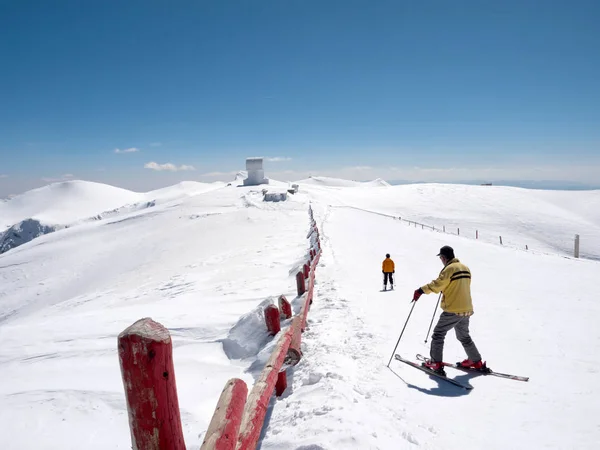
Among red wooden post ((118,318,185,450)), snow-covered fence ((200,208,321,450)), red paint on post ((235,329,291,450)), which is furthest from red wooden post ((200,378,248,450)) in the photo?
red wooden post ((118,318,185,450))

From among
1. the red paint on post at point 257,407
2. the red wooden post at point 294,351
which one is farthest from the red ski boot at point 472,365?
the red paint on post at point 257,407

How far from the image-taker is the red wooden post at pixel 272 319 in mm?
6168

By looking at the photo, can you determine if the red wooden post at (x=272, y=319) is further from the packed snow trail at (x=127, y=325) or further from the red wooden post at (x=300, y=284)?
the red wooden post at (x=300, y=284)

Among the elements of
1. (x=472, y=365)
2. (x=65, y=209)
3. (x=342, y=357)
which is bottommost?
(x=472, y=365)

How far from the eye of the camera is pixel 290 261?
54.8 feet

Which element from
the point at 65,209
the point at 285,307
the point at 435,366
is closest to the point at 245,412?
the point at 285,307

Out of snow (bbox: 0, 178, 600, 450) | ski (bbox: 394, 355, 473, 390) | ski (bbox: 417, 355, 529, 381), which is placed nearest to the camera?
snow (bbox: 0, 178, 600, 450)

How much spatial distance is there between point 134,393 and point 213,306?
8144 millimetres

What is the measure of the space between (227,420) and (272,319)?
3679mm

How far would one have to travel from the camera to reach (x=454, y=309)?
616cm

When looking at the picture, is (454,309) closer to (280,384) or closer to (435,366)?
(435,366)

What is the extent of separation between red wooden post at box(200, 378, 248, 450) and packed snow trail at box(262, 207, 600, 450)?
1.18 m

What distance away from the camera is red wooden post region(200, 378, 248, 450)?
7.88ft

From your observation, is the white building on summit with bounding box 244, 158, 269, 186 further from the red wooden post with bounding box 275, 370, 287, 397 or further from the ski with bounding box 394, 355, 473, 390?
the red wooden post with bounding box 275, 370, 287, 397
